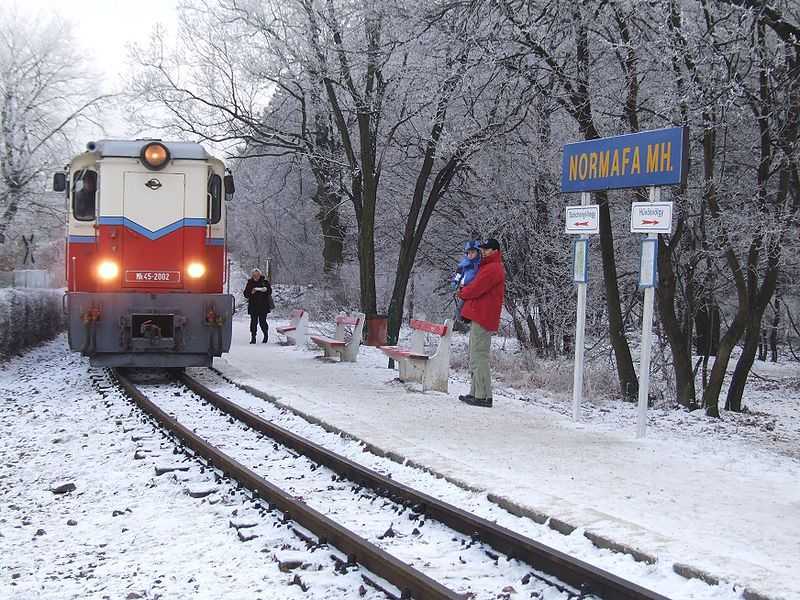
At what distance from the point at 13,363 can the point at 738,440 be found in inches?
447

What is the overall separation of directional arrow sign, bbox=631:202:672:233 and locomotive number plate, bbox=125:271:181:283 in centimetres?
652

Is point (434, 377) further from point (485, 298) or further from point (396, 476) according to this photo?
point (396, 476)

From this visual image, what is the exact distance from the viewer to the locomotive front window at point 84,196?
12266mm

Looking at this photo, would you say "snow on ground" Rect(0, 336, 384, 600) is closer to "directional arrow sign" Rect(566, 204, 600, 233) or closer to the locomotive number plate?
the locomotive number plate

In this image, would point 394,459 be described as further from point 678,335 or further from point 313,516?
point 678,335

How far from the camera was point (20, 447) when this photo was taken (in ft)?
26.5

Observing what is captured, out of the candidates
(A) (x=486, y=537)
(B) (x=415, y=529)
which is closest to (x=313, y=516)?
(B) (x=415, y=529)

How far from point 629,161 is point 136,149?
6765 millimetres

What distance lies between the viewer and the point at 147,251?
12.4 m

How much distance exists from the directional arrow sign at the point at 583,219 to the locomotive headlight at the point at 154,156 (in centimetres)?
568

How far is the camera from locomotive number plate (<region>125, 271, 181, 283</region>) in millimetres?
12359

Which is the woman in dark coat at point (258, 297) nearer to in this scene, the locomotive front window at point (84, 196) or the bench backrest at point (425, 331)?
the locomotive front window at point (84, 196)

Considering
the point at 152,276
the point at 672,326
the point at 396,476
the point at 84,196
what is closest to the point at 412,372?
the point at 152,276

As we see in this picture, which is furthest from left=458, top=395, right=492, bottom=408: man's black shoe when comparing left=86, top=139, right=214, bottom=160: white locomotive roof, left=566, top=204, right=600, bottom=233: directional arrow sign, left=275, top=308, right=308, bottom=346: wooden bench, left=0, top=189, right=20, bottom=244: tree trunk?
left=0, top=189, right=20, bottom=244: tree trunk
